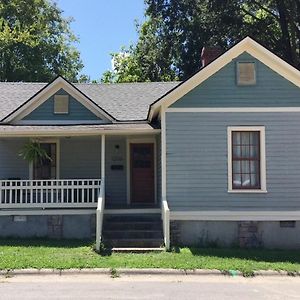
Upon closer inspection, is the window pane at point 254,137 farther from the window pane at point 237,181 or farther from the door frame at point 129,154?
the door frame at point 129,154

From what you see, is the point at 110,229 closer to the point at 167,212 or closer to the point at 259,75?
the point at 167,212

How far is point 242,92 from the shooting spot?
47.5 feet

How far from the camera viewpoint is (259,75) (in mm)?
14523

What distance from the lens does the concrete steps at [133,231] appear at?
13820 millimetres

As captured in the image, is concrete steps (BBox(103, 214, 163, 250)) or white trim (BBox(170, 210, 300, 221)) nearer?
concrete steps (BBox(103, 214, 163, 250))

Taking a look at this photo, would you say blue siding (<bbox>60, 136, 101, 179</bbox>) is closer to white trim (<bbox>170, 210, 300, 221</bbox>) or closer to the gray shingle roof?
the gray shingle roof

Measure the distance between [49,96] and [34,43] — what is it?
70.1 ft

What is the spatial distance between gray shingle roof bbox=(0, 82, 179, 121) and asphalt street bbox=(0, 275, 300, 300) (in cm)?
780

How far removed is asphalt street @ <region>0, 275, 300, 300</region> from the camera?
8.95 meters

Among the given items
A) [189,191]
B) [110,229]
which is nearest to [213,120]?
[189,191]

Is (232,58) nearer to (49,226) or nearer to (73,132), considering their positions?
(73,132)

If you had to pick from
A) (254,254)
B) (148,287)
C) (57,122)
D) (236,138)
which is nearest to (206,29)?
(57,122)

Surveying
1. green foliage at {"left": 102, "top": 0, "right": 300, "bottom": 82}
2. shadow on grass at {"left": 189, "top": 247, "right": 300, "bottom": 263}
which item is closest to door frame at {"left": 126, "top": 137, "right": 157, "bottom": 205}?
shadow on grass at {"left": 189, "top": 247, "right": 300, "bottom": 263}

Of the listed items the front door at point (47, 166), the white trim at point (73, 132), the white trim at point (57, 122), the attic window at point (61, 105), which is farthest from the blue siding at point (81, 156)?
the white trim at point (73, 132)
